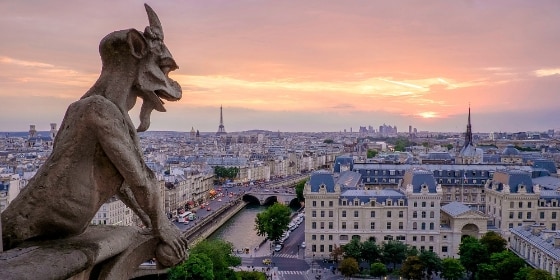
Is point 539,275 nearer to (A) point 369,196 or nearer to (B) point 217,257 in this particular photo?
(A) point 369,196

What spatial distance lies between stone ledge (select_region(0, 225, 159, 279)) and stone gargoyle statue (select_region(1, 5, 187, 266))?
5.5 inches

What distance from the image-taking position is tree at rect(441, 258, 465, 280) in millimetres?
32156

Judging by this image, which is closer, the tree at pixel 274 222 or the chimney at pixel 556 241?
the chimney at pixel 556 241

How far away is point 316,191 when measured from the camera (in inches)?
1566

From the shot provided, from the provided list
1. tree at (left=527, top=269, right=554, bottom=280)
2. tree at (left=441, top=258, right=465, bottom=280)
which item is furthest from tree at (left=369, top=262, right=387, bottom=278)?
tree at (left=527, top=269, right=554, bottom=280)

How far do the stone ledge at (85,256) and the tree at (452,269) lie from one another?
102 feet

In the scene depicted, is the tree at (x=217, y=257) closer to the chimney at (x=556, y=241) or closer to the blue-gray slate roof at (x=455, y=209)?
the chimney at (x=556, y=241)

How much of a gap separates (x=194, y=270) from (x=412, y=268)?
14.3 metres

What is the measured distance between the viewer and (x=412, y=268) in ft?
105

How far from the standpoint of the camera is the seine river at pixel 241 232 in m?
45.9

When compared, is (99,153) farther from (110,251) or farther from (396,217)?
(396,217)

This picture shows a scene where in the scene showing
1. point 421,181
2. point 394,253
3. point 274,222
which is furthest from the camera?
point 274,222

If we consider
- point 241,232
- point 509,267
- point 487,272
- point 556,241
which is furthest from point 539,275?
point 241,232

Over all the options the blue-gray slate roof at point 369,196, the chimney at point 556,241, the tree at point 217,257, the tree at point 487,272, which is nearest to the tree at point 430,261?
the tree at point 487,272
